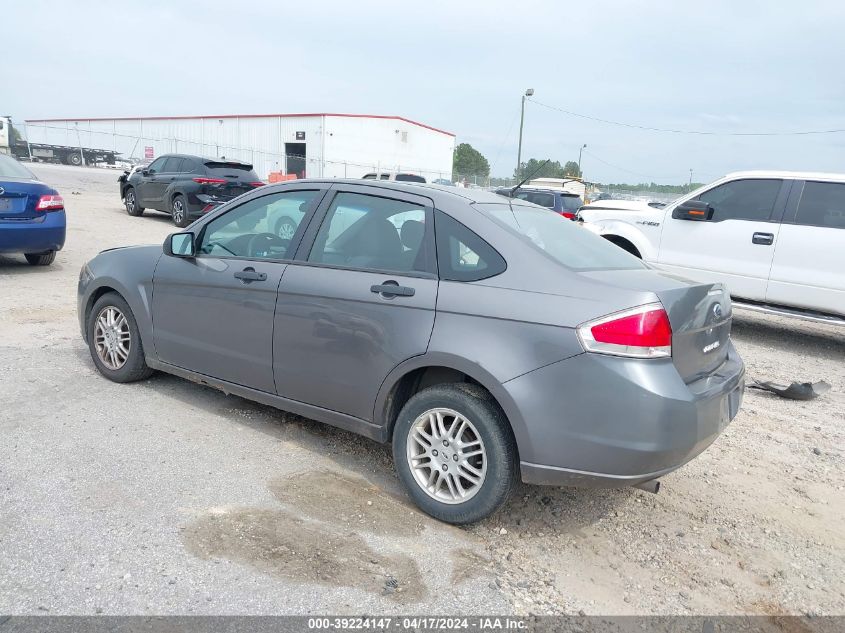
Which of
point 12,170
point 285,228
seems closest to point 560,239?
point 285,228

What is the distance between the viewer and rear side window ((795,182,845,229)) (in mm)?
7184

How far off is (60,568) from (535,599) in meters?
2.00

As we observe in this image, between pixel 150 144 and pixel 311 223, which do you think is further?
pixel 150 144

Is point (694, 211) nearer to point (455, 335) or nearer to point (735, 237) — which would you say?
point (735, 237)

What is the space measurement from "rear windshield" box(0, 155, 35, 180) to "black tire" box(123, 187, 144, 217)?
8411 mm

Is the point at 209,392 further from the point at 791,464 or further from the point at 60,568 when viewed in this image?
the point at 791,464

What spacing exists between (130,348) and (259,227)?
4.79ft

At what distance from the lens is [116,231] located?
46.1 ft

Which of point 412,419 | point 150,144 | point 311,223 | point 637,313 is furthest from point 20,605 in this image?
point 150,144

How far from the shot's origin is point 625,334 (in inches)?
114

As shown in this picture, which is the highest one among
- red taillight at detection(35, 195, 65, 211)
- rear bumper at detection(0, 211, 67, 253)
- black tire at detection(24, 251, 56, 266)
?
red taillight at detection(35, 195, 65, 211)

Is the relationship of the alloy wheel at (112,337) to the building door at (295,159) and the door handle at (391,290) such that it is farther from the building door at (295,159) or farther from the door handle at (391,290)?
the building door at (295,159)

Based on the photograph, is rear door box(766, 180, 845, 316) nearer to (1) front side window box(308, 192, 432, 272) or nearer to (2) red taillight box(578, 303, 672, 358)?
(2) red taillight box(578, 303, 672, 358)

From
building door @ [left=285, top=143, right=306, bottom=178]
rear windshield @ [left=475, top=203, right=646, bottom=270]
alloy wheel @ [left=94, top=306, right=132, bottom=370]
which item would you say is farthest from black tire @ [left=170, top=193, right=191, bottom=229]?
building door @ [left=285, top=143, right=306, bottom=178]
